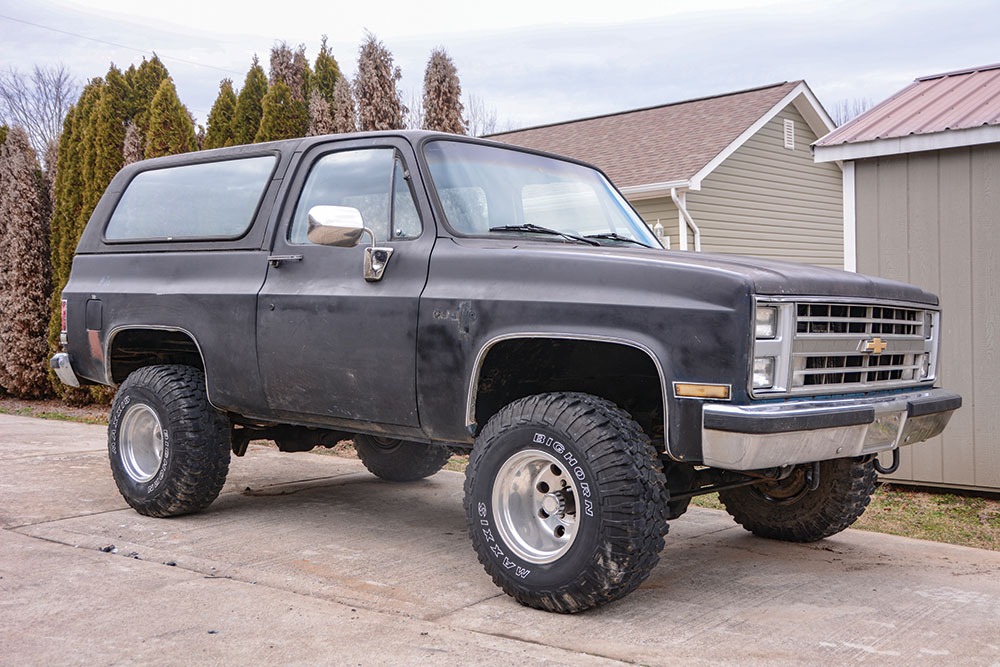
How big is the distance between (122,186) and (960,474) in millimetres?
6173

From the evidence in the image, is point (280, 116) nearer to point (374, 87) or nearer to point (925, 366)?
point (374, 87)

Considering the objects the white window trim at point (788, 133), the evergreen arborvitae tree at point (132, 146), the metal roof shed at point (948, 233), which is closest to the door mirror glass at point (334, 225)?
the metal roof shed at point (948, 233)

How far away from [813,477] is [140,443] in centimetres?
399

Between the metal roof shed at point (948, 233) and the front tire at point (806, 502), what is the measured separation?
2.16 metres

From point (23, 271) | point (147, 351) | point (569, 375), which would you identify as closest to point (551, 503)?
point (569, 375)

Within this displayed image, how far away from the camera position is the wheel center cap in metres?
4.15

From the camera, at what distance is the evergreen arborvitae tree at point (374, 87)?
10.3 meters

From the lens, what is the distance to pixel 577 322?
402cm

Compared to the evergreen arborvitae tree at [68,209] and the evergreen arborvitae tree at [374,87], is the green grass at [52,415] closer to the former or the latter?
the evergreen arborvitae tree at [68,209]

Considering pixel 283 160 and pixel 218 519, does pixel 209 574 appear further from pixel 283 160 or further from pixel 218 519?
pixel 283 160

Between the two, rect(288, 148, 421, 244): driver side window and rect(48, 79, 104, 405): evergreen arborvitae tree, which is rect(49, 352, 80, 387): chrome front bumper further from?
rect(48, 79, 104, 405): evergreen arborvitae tree

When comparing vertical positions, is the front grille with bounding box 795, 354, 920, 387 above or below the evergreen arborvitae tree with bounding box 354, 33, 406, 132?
below

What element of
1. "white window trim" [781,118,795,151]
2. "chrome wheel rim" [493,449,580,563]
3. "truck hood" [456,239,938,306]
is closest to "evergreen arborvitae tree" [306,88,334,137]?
"truck hood" [456,239,938,306]

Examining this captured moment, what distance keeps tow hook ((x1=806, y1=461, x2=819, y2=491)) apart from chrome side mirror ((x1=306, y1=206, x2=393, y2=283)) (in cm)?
233
